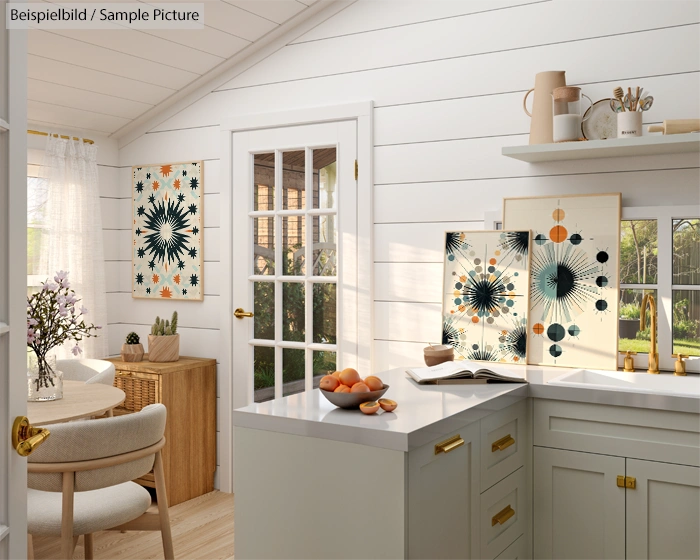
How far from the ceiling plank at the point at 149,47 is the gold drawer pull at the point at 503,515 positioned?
2596 mm

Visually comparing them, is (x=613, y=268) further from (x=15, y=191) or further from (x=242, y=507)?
(x=15, y=191)

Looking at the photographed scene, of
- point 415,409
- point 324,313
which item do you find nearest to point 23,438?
point 415,409

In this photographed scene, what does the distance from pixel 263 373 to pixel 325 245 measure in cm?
80

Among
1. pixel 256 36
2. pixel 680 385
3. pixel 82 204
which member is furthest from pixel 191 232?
pixel 680 385

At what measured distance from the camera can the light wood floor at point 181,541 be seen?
10.5 feet

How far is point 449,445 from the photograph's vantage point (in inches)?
78.5

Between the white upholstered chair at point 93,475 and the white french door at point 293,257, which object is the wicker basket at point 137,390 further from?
the white upholstered chair at point 93,475

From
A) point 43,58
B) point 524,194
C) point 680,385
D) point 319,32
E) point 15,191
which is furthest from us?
point 319,32

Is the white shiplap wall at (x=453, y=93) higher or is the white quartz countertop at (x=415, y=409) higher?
the white shiplap wall at (x=453, y=93)

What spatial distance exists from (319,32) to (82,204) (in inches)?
65.8

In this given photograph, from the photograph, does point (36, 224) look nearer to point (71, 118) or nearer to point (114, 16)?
point (71, 118)

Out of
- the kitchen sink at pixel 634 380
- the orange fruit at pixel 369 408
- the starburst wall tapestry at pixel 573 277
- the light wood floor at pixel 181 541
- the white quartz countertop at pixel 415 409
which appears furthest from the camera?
the light wood floor at pixel 181 541

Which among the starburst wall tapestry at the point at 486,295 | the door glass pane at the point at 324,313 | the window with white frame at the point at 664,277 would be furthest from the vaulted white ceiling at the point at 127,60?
the window with white frame at the point at 664,277

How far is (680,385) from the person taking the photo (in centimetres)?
269
